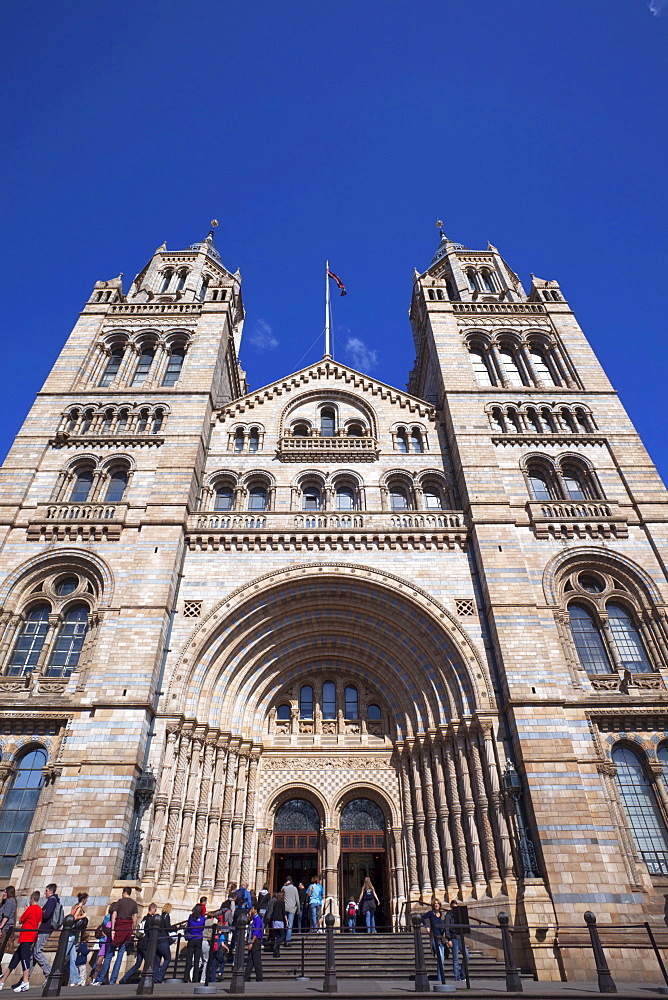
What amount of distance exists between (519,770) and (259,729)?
7641mm

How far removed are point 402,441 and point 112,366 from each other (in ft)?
43.0

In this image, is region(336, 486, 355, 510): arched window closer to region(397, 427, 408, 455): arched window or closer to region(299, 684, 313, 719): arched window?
region(397, 427, 408, 455): arched window

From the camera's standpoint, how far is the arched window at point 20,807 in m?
14.0

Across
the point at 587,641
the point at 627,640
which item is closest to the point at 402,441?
the point at 587,641

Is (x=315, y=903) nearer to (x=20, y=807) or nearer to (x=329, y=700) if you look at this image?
(x=329, y=700)

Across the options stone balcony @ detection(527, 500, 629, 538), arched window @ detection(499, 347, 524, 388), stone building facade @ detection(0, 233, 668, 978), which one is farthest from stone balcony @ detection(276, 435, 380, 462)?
arched window @ detection(499, 347, 524, 388)

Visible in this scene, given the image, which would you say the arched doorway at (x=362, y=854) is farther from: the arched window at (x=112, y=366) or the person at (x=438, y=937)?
the arched window at (x=112, y=366)

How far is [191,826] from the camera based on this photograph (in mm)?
15258

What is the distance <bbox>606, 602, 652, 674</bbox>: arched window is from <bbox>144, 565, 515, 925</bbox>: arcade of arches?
437cm

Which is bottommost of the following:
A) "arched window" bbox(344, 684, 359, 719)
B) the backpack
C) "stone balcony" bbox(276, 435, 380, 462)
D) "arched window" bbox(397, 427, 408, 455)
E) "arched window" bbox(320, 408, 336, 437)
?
the backpack

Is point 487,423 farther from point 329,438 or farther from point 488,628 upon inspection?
point 488,628

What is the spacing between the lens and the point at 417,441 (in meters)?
23.5

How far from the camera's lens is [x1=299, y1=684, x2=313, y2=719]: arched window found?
750 inches

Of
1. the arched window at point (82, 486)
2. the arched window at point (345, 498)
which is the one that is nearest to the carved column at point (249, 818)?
the arched window at point (345, 498)
